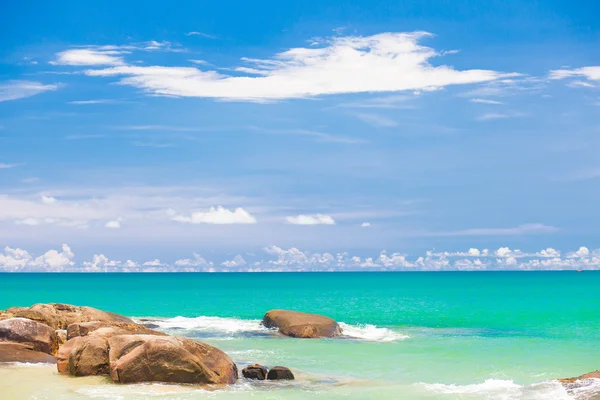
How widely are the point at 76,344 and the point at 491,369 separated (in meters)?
14.9

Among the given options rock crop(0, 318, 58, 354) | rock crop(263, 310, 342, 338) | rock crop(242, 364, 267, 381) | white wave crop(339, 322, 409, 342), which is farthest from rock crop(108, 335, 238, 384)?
white wave crop(339, 322, 409, 342)

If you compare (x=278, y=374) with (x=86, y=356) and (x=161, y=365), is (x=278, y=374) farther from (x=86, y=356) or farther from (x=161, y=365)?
(x=86, y=356)

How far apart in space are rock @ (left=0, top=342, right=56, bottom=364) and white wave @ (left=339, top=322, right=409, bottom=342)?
16301 millimetres

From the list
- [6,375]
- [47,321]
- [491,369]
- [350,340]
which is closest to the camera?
[6,375]

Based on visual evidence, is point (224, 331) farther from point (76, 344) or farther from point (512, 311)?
point (512, 311)

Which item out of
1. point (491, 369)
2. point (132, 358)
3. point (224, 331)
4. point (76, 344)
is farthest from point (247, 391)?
point (224, 331)

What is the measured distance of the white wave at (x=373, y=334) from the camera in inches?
1409

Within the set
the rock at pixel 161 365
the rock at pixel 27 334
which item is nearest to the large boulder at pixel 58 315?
the rock at pixel 27 334

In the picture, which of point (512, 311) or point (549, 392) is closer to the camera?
point (549, 392)

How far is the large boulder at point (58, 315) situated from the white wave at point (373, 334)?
473 inches

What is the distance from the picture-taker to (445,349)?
105 feet

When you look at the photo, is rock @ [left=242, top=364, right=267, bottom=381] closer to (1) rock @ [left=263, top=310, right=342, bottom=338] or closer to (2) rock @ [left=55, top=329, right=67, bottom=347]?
(2) rock @ [left=55, top=329, right=67, bottom=347]

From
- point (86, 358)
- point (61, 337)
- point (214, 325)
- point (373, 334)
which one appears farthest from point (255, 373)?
point (214, 325)

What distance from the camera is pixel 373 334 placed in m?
38.0
